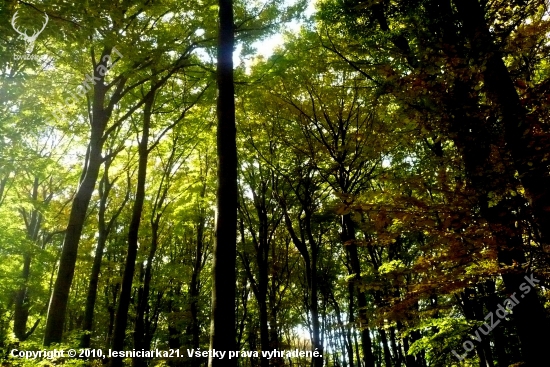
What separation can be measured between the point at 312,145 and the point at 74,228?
719cm

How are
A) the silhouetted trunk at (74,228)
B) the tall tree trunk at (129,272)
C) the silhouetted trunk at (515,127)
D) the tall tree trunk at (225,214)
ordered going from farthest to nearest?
1. the tall tree trunk at (129,272)
2. the silhouetted trunk at (74,228)
3. the tall tree trunk at (225,214)
4. the silhouetted trunk at (515,127)

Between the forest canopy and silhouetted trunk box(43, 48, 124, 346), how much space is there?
39 mm

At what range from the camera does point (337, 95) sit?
1071 centimetres

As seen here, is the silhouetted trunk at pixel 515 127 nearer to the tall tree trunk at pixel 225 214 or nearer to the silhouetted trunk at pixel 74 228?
the tall tree trunk at pixel 225 214

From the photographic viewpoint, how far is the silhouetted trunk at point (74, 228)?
743 cm

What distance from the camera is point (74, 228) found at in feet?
26.3

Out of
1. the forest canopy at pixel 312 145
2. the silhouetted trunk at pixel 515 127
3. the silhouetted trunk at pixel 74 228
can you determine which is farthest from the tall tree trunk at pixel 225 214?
the silhouetted trunk at pixel 74 228

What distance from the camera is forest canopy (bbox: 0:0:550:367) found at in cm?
444

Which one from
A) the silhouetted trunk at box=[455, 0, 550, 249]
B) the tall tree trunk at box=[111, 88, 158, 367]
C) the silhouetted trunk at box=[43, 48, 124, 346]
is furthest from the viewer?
the tall tree trunk at box=[111, 88, 158, 367]

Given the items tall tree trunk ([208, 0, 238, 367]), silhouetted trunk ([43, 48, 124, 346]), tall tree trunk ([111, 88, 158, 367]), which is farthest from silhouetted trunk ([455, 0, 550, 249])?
silhouetted trunk ([43, 48, 124, 346])

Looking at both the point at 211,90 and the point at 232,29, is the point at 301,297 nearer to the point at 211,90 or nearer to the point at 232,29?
the point at 211,90

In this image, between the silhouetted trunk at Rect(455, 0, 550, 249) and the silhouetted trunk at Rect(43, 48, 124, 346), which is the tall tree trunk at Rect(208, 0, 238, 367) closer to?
the silhouetted trunk at Rect(455, 0, 550, 249)

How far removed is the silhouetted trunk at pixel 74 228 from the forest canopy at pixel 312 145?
4 centimetres

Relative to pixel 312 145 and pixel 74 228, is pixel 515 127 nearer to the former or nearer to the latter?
pixel 312 145
